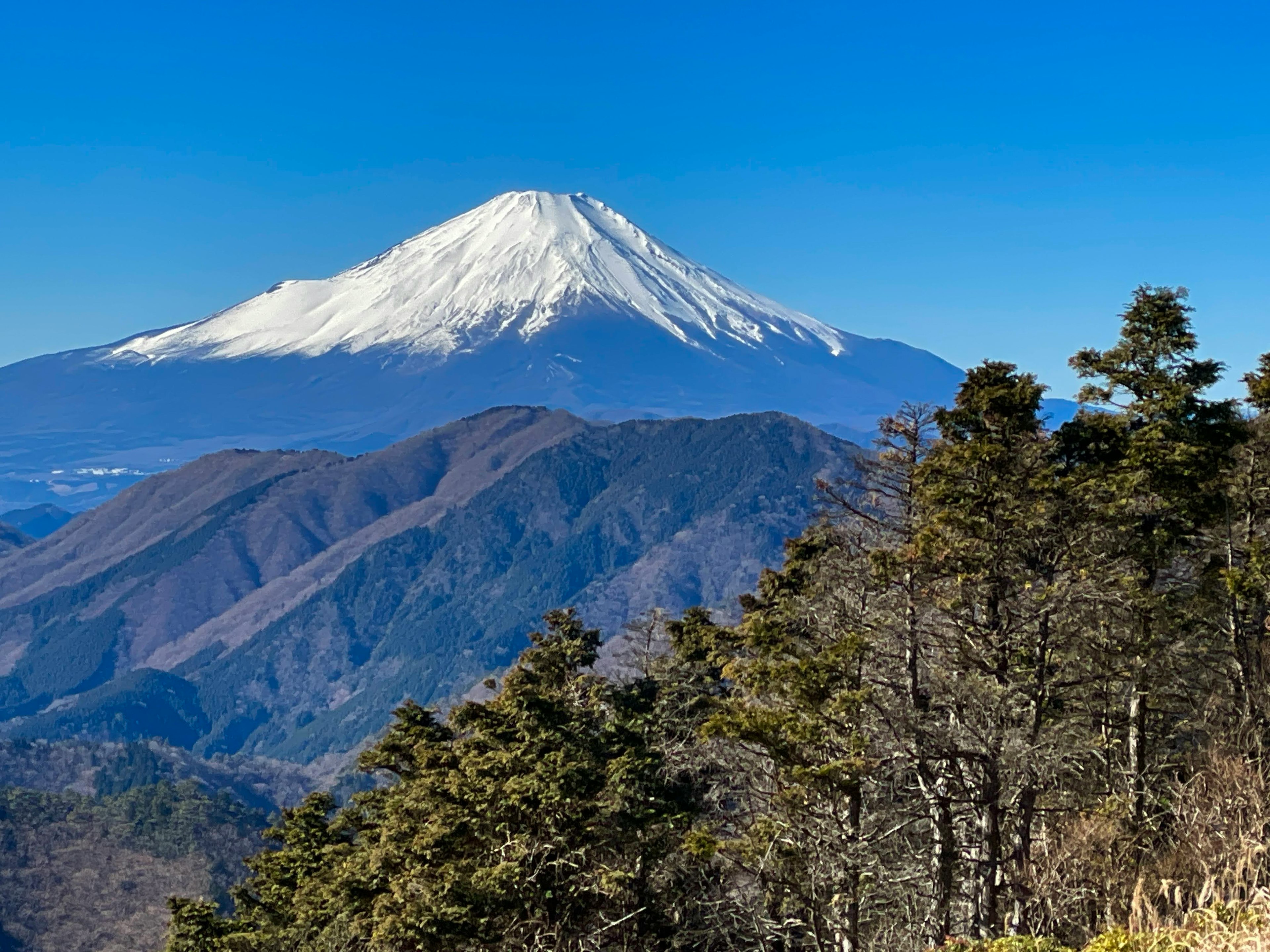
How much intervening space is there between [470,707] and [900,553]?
32.8 feet

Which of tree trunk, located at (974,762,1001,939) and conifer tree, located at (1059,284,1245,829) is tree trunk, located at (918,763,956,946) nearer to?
tree trunk, located at (974,762,1001,939)

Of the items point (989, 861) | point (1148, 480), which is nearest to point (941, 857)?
point (989, 861)

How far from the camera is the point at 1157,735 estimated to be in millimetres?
22156

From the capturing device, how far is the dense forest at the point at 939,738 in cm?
1769

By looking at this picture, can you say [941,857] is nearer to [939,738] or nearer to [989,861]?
[989,861]

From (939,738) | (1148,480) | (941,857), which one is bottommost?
(941,857)

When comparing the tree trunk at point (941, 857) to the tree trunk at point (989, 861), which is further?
the tree trunk at point (941, 857)

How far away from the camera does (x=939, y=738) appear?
17625 mm

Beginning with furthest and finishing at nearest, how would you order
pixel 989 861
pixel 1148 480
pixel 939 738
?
pixel 1148 480 < pixel 939 738 < pixel 989 861

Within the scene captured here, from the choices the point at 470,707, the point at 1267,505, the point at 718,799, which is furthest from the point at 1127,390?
the point at 470,707

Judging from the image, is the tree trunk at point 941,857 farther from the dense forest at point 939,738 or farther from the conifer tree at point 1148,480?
the conifer tree at point 1148,480

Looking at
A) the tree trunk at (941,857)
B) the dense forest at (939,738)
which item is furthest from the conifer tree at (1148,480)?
the tree trunk at (941,857)

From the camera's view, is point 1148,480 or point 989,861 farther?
point 1148,480

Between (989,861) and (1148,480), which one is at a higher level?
(1148,480)
